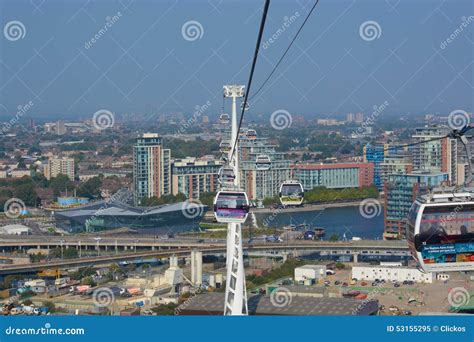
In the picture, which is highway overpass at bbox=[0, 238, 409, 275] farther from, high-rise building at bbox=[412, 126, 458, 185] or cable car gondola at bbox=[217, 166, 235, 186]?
cable car gondola at bbox=[217, 166, 235, 186]

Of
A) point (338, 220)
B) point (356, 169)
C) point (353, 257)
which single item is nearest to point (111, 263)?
point (353, 257)

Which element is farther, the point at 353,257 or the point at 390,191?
the point at 390,191

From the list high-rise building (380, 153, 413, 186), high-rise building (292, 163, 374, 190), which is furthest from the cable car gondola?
high-rise building (292, 163, 374, 190)

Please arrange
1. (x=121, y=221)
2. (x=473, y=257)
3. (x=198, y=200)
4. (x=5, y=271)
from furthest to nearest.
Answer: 1. (x=198, y=200)
2. (x=121, y=221)
3. (x=5, y=271)
4. (x=473, y=257)

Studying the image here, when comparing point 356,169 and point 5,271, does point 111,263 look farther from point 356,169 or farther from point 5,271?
point 356,169
